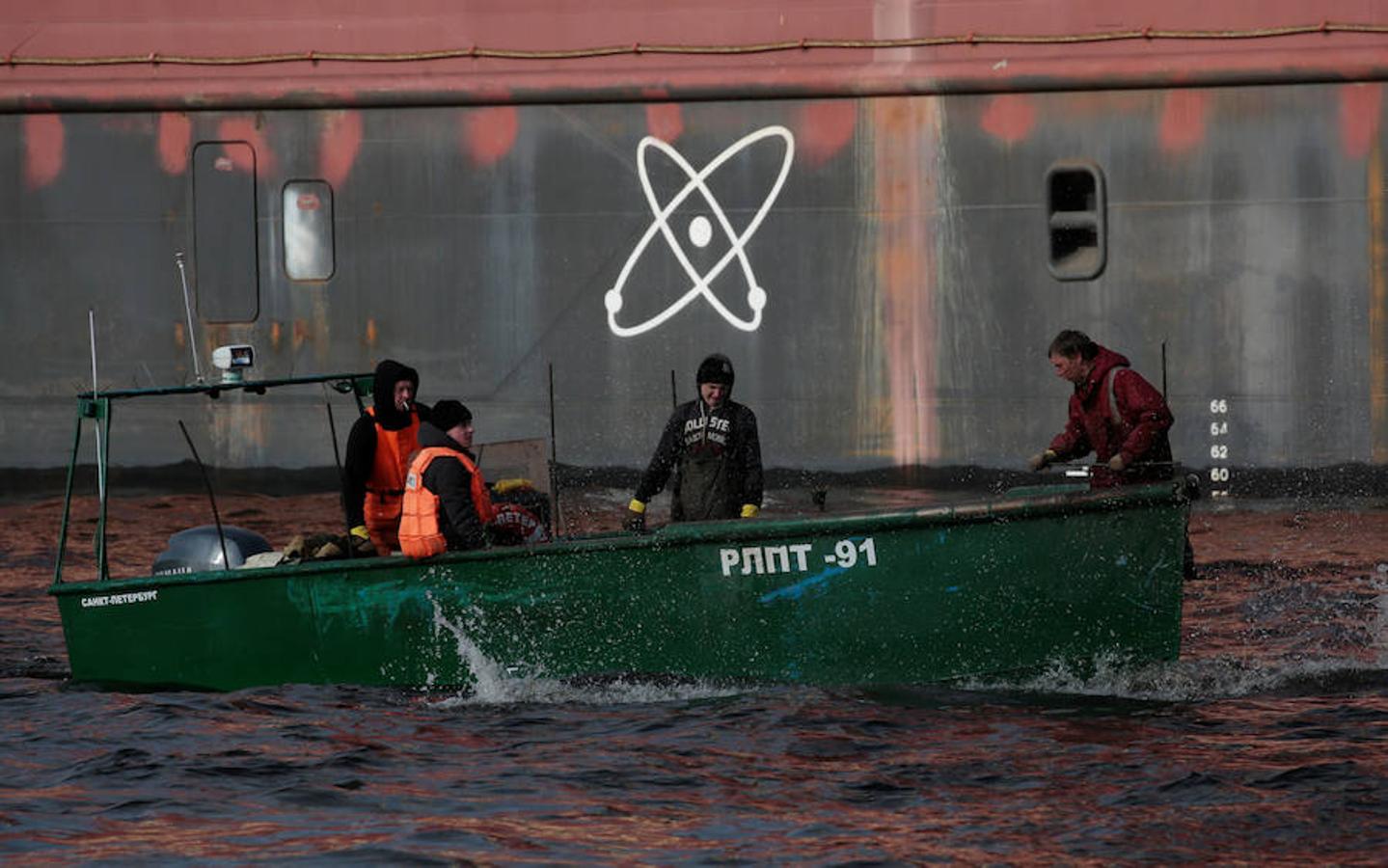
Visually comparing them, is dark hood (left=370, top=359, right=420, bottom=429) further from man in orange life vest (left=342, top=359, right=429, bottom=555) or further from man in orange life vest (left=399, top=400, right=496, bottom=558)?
man in orange life vest (left=399, top=400, right=496, bottom=558)

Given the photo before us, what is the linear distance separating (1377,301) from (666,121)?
4.35 meters

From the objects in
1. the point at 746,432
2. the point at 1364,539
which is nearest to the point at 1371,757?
the point at 746,432

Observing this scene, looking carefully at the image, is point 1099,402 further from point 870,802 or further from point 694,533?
point 870,802

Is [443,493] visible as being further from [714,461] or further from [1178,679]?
[1178,679]

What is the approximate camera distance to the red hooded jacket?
31.6 feet

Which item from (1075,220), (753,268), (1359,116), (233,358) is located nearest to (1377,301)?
(1359,116)

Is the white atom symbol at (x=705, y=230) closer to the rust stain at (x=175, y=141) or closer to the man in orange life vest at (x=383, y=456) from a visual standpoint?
the rust stain at (x=175, y=141)

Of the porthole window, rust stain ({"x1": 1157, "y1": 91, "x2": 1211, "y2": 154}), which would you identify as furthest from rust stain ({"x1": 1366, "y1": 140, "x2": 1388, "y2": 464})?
the porthole window

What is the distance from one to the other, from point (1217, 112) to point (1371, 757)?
251 inches

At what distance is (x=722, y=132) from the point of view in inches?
561

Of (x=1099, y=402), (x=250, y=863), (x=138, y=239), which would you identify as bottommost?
(x=250, y=863)

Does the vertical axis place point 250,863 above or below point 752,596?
below

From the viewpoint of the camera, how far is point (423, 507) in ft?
31.1

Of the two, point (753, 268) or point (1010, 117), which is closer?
point (1010, 117)
